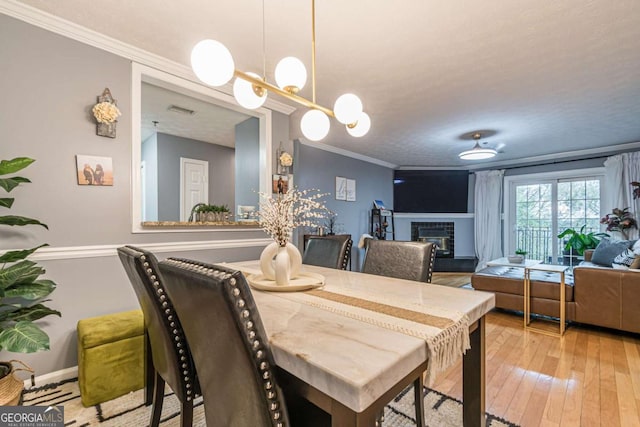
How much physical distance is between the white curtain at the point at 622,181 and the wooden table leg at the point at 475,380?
5.15 meters

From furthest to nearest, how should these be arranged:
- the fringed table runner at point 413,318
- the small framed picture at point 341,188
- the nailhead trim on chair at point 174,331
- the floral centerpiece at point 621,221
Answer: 1. the small framed picture at point 341,188
2. the floral centerpiece at point 621,221
3. the nailhead trim on chair at point 174,331
4. the fringed table runner at point 413,318

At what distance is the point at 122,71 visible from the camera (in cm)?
215

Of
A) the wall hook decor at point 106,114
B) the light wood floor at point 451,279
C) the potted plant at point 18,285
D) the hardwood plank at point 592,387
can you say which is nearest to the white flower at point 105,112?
the wall hook decor at point 106,114

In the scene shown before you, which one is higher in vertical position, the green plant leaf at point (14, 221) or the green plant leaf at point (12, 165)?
the green plant leaf at point (12, 165)

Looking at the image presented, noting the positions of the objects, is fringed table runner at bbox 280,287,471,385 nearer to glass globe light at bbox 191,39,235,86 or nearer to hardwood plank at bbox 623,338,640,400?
glass globe light at bbox 191,39,235,86

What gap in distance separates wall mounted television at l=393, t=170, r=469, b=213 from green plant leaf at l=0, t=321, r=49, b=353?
611 centimetres

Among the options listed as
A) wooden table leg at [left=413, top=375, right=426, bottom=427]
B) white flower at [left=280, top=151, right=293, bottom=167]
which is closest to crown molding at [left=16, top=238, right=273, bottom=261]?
white flower at [left=280, top=151, right=293, bottom=167]

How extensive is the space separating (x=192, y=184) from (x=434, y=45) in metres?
4.04

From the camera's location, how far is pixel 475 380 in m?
1.29

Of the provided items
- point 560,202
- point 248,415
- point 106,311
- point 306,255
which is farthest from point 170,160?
point 560,202

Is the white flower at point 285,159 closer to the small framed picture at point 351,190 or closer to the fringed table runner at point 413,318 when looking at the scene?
the fringed table runner at point 413,318

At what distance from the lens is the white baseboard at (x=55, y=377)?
5.96 ft

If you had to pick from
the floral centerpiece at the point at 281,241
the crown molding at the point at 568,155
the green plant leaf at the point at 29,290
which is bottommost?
the green plant leaf at the point at 29,290

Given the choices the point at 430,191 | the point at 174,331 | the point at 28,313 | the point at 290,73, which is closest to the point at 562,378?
the point at 174,331
